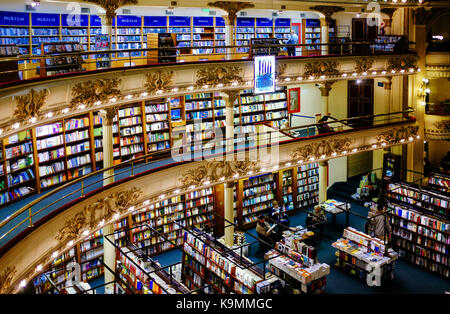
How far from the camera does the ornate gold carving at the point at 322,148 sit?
13.2 m

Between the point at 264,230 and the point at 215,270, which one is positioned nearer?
the point at 215,270

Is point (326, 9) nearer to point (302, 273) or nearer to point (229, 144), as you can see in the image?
point (229, 144)

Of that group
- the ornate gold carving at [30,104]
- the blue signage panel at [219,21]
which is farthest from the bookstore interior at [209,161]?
the blue signage panel at [219,21]

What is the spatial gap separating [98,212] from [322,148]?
6.90 metres

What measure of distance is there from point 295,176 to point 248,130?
7.21ft

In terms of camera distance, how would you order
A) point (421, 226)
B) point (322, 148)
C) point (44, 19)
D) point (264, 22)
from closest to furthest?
1. point (421, 226)
2. point (44, 19)
3. point (322, 148)
4. point (264, 22)

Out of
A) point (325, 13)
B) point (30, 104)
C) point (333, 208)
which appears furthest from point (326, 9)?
point (30, 104)

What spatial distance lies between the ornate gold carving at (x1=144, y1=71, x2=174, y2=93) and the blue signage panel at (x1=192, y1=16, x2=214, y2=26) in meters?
6.07

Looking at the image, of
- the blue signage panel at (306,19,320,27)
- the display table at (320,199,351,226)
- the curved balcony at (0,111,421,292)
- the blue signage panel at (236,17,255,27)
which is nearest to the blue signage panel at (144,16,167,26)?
the blue signage panel at (236,17,255,27)

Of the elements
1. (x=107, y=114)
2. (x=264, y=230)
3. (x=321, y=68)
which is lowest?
(x=264, y=230)

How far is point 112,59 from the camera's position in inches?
464

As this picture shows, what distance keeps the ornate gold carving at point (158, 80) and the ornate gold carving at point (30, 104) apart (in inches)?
107

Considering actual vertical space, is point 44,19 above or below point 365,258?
above

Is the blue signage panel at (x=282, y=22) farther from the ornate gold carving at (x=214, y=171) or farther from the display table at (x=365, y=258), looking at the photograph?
the display table at (x=365, y=258)
